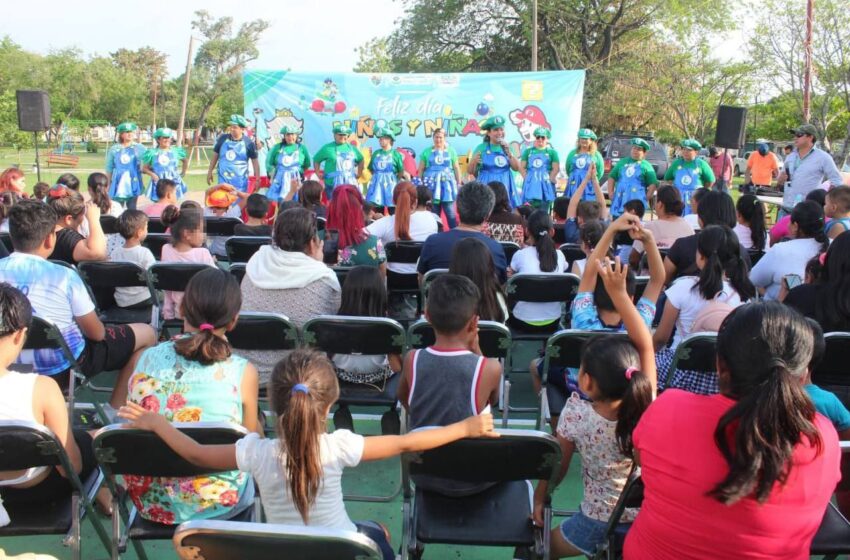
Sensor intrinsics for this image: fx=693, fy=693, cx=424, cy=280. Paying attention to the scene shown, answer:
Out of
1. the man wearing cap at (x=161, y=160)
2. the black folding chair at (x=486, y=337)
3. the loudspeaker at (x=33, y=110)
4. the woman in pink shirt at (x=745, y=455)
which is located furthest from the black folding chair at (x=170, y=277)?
the loudspeaker at (x=33, y=110)

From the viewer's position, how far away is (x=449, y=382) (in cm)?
236

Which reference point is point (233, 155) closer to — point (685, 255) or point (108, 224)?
point (108, 224)

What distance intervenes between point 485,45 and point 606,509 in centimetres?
2992

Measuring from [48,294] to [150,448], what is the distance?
5.04 ft

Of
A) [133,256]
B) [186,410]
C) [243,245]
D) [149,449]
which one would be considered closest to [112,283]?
[133,256]

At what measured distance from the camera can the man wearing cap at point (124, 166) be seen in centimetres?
968

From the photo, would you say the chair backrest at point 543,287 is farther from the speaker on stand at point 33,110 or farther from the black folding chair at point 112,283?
the speaker on stand at point 33,110

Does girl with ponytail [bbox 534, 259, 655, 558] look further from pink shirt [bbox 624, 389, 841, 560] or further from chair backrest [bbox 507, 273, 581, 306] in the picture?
chair backrest [bbox 507, 273, 581, 306]

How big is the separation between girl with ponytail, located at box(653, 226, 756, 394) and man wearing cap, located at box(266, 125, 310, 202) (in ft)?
25.0

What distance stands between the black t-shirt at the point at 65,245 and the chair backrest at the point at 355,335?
7.83ft

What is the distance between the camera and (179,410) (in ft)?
7.26

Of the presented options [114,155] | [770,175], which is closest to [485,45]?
[770,175]

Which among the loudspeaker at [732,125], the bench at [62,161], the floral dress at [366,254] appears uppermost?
the loudspeaker at [732,125]

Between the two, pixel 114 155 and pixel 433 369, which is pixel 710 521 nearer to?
pixel 433 369
